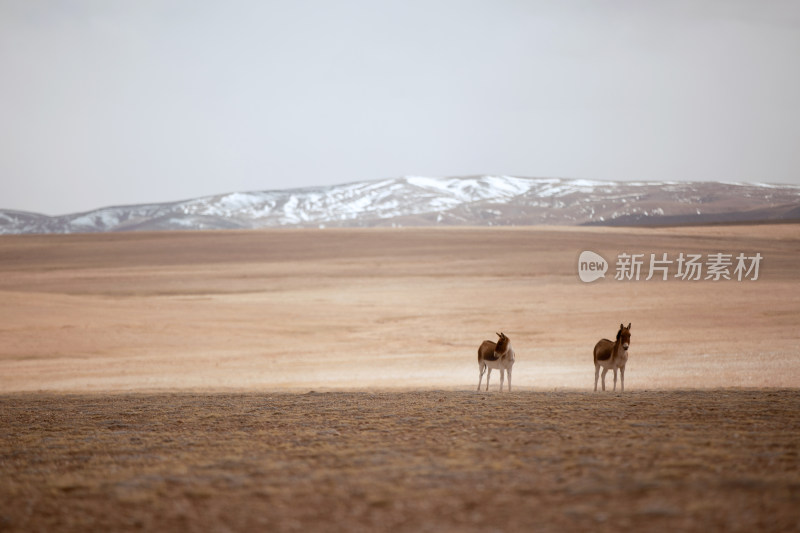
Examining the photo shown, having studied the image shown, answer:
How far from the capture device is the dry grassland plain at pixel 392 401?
18.4ft

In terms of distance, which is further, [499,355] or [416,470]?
[499,355]

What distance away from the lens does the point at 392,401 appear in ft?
44.1

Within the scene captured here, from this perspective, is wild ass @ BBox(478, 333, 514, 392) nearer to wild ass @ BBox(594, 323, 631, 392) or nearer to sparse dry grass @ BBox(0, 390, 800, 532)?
wild ass @ BBox(594, 323, 631, 392)

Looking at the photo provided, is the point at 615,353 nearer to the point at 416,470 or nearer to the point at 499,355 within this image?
the point at 499,355

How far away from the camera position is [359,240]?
77500 millimetres

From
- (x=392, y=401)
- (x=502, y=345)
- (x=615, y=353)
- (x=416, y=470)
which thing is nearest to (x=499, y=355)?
(x=502, y=345)

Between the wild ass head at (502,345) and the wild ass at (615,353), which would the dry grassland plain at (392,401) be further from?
the wild ass head at (502,345)

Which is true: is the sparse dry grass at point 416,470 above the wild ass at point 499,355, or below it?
above

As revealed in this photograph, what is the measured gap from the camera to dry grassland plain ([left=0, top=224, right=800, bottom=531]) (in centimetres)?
561

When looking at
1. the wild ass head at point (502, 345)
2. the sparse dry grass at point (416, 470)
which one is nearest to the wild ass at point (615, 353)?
the wild ass head at point (502, 345)

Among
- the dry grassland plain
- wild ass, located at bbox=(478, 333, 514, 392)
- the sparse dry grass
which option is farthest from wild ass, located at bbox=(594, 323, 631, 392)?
the sparse dry grass

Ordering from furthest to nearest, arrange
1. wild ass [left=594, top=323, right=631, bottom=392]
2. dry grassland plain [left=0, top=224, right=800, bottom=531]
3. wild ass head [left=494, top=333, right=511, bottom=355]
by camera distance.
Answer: wild ass head [left=494, top=333, right=511, bottom=355], wild ass [left=594, top=323, right=631, bottom=392], dry grassland plain [left=0, top=224, right=800, bottom=531]

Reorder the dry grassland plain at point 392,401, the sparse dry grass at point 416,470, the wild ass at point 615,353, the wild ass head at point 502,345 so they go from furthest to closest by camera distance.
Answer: the wild ass head at point 502,345
the wild ass at point 615,353
the dry grassland plain at point 392,401
the sparse dry grass at point 416,470

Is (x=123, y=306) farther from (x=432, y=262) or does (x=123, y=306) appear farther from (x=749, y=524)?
→ (x=749, y=524)
